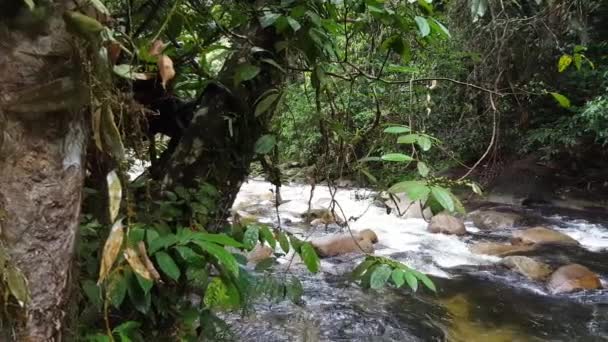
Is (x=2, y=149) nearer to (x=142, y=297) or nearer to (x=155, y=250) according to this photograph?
(x=155, y=250)

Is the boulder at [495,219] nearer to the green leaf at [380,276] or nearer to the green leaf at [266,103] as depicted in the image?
the green leaf at [380,276]

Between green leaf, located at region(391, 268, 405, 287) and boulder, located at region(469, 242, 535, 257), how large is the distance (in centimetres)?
524

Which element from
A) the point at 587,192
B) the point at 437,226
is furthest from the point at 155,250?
the point at 587,192

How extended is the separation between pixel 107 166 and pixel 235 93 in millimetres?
609

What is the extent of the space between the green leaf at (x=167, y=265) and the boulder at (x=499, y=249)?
581 cm

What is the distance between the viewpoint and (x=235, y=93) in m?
1.55

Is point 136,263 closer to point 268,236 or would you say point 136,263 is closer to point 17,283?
point 17,283

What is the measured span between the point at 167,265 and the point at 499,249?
19.5 ft

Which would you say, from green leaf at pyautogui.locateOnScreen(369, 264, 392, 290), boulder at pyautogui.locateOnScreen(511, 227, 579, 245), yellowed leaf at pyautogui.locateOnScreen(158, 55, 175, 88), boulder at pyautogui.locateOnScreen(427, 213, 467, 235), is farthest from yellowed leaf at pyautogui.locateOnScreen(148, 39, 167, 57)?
boulder at pyautogui.locateOnScreen(427, 213, 467, 235)

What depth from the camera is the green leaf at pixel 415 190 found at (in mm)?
1050

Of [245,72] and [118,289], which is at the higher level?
[245,72]

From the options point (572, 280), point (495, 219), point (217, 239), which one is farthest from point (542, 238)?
point (217, 239)

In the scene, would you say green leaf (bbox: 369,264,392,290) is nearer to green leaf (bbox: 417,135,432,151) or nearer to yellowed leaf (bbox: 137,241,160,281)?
green leaf (bbox: 417,135,432,151)

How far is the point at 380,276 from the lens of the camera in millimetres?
1450
